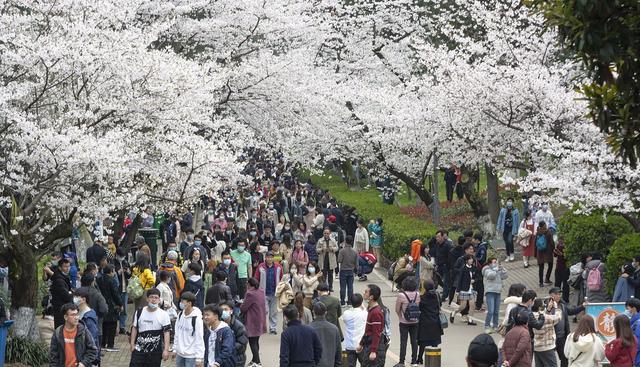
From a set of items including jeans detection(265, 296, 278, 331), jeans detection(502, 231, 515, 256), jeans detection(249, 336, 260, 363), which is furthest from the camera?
jeans detection(502, 231, 515, 256)

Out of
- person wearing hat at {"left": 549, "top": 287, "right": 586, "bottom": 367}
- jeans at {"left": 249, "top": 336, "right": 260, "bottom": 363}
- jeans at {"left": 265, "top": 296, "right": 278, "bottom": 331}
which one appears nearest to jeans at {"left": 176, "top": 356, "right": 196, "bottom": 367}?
jeans at {"left": 249, "top": 336, "right": 260, "bottom": 363}

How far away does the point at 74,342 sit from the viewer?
1322 cm

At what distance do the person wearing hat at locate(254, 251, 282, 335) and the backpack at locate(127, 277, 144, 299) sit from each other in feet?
9.78

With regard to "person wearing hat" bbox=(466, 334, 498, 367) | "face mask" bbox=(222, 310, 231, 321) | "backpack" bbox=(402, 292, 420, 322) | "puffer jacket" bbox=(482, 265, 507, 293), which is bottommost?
"person wearing hat" bbox=(466, 334, 498, 367)

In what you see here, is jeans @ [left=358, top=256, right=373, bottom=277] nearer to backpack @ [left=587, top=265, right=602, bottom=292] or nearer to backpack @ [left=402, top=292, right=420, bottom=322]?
backpack @ [left=587, top=265, right=602, bottom=292]

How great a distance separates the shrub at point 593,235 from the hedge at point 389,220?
5.29 metres

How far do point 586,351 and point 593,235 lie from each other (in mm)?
10130

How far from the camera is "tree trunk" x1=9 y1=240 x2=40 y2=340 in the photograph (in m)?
16.9

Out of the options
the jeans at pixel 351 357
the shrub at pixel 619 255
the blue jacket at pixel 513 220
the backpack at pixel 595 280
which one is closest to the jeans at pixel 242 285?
the backpack at pixel 595 280

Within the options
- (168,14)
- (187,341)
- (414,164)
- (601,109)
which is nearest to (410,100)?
(414,164)

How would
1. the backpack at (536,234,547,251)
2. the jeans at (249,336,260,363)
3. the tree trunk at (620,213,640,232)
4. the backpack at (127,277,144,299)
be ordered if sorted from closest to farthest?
the jeans at (249,336,260,363), the backpack at (127,277,144,299), the tree trunk at (620,213,640,232), the backpack at (536,234,547,251)

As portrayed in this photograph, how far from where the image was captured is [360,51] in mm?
37000

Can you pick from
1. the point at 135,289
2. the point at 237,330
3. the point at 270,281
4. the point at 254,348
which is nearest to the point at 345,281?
the point at 270,281

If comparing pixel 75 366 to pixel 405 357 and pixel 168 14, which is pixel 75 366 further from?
pixel 168 14
